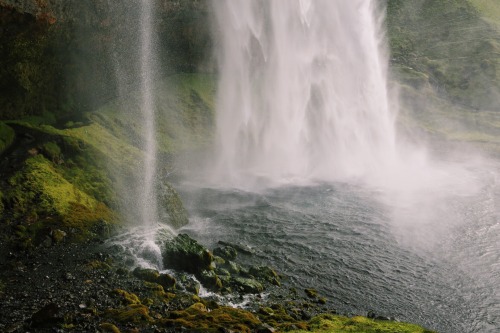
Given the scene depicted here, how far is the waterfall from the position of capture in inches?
1748

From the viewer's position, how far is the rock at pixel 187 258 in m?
18.6

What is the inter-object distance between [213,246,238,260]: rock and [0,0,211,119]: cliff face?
1554 cm

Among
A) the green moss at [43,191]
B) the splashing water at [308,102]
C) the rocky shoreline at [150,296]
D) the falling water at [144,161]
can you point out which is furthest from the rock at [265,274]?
the splashing water at [308,102]

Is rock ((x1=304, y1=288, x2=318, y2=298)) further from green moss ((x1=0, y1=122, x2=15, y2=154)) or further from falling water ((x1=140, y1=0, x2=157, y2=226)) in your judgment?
green moss ((x1=0, y1=122, x2=15, y2=154))

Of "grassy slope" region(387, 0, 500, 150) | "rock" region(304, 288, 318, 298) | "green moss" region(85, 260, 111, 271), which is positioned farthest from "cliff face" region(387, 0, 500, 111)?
→ "green moss" region(85, 260, 111, 271)

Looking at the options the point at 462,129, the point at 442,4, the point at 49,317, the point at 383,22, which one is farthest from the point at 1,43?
the point at 442,4

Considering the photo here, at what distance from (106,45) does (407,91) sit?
48.1m

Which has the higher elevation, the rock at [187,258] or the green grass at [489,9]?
the green grass at [489,9]

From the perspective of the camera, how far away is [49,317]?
12633 millimetres

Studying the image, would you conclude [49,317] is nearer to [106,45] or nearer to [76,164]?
[76,164]

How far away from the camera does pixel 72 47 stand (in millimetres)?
31594

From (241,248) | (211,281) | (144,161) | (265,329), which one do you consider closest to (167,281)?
(211,281)

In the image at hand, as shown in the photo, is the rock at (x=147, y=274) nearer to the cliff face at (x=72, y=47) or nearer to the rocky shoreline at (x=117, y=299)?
the rocky shoreline at (x=117, y=299)

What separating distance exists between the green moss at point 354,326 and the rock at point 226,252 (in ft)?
21.8
